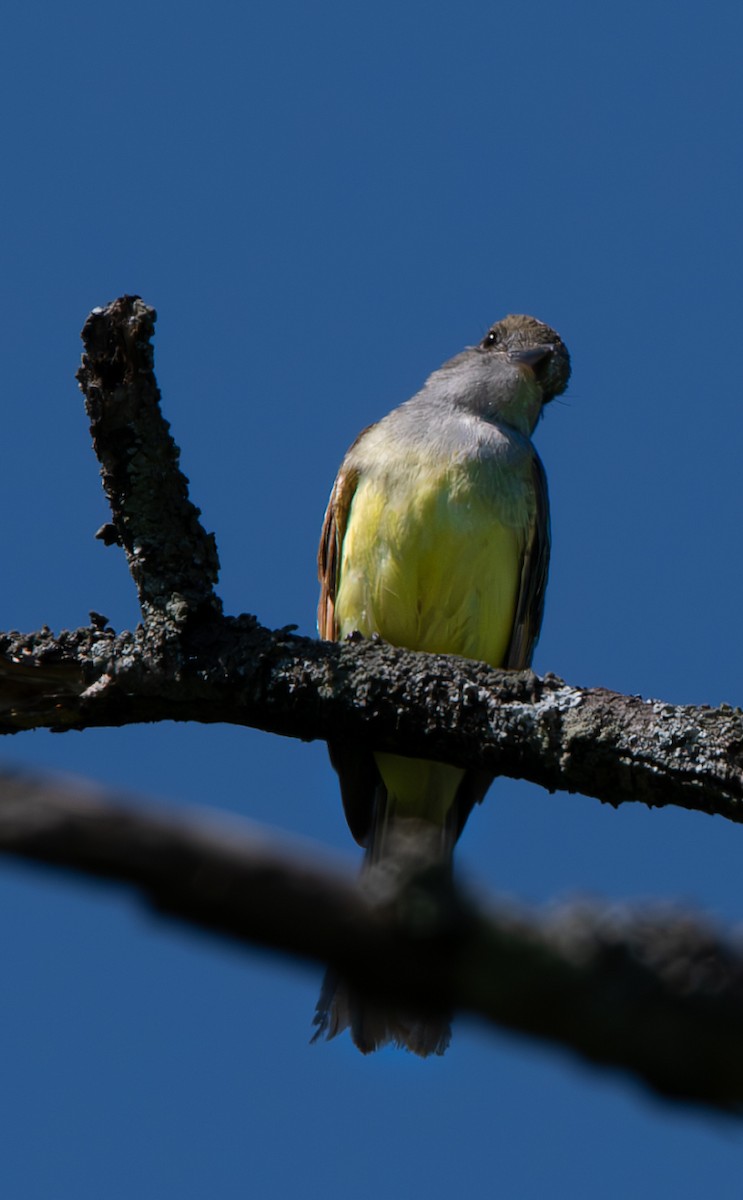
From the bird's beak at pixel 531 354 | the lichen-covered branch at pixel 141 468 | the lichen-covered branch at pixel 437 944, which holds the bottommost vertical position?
the lichen-covered branch at pixel 437 944

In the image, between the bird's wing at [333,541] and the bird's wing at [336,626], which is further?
the bird's wing at [333,541]

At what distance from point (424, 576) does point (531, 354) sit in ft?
8.43

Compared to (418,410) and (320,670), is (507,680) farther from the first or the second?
(418,410)

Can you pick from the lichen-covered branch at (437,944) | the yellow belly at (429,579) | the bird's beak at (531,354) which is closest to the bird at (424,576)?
the yellow belly at (429,579)

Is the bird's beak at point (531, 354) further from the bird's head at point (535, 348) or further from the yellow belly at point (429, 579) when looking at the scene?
the yellow belly at point (429, 579)

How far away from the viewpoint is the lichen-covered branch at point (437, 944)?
1.50m

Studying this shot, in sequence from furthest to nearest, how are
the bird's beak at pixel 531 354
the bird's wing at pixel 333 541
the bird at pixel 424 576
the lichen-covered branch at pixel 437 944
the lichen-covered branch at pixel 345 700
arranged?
the bird's beak at pixel 531 354, the bird's wing at pixel 333 541, the bird at pixel 424 576, the lichen-covered branch at pixel 345 700, the lichen-covered branch at pixel 437 944

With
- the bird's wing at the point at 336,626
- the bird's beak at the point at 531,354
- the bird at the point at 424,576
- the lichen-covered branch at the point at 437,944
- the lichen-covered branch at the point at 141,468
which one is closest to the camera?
the lichen-covered branch at the point at 437,944

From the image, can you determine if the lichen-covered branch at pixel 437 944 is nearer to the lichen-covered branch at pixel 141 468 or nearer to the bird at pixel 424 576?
the lichen-covered branch at pixel 141 468

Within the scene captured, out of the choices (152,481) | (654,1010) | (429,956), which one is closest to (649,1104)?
(654,1010)

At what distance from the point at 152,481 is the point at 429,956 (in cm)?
460

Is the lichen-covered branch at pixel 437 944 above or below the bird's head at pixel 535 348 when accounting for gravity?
below

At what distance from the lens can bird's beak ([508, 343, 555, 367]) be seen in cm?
934

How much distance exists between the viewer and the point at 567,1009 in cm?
154
